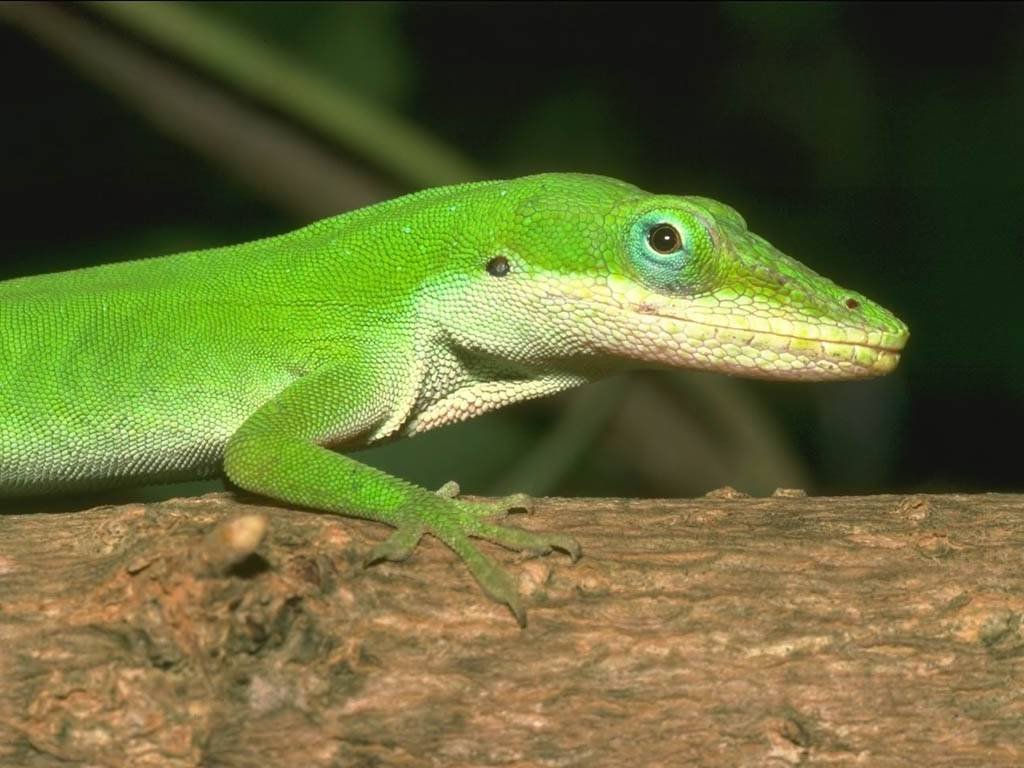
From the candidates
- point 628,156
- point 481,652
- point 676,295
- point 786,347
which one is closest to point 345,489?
point 481,652

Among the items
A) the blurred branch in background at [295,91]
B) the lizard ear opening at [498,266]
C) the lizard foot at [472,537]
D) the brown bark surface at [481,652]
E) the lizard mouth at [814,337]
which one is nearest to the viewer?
the brown bark surface at [481,652]

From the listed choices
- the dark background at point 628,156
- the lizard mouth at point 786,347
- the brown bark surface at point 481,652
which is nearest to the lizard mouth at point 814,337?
the lizard mouth at point 786,347

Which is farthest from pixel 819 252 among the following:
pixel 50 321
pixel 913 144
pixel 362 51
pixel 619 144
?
pixel 50 321

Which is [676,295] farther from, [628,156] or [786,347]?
[628,156]

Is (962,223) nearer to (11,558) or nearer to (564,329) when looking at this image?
(564,329)

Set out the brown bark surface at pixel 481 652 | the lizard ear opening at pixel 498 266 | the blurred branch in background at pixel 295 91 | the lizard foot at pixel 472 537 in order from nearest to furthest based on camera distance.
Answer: the brown bark surface at pixel 481 652
the lizard foot at pixel 472 537
the lizard ear opening at pixel 498 266
the blurred branch in background at pixel 295 91

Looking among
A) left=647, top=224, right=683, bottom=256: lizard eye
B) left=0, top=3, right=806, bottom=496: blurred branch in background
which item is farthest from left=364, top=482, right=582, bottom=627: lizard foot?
left=0, top=3, right=806, bottom=496: blurred branch in background

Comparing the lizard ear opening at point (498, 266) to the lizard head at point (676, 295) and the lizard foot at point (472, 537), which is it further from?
the lizard foot at point (472, 537)
